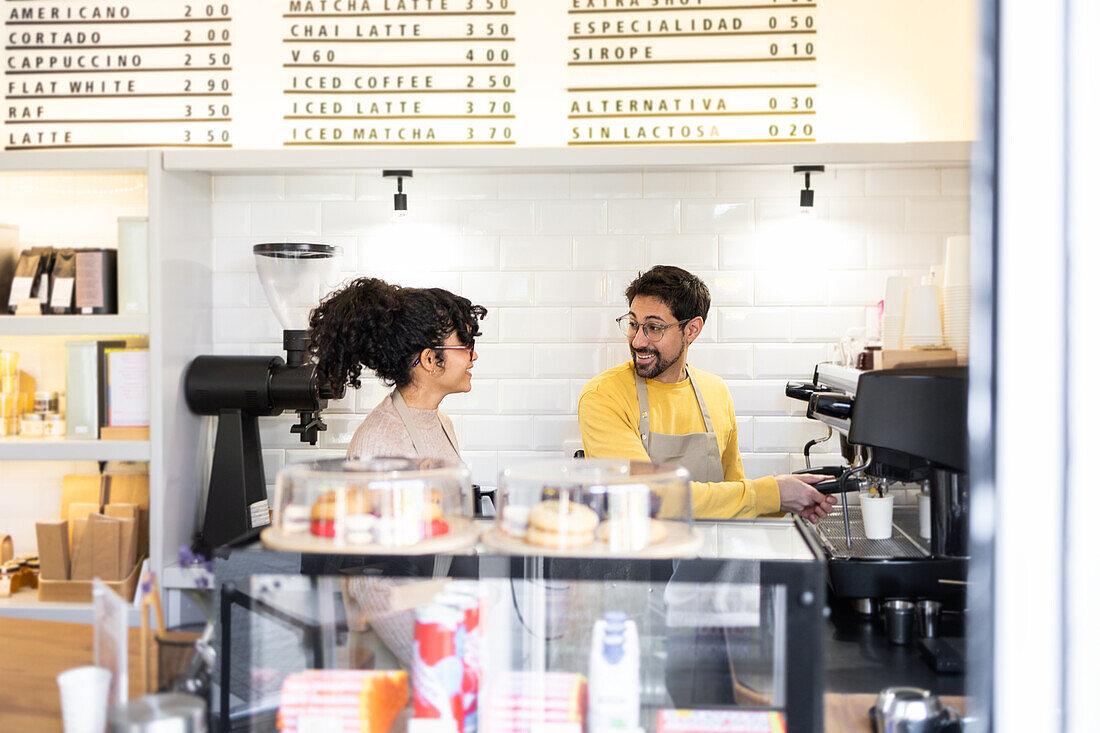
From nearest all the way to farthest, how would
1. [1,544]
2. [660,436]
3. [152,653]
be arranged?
[152,653] < [660,436] < [1,544]

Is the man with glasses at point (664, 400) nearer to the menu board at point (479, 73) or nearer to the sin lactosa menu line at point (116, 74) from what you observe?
the menu board at point (479, 73)

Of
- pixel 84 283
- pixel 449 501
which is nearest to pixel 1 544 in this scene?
pixel 84 283

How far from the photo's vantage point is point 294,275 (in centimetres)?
305

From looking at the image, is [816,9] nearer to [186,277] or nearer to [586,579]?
[186,277]

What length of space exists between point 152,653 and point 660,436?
1752 millimetres

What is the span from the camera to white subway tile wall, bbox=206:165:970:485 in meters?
3.20

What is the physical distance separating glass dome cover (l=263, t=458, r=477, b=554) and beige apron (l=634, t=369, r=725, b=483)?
1535 millimetres

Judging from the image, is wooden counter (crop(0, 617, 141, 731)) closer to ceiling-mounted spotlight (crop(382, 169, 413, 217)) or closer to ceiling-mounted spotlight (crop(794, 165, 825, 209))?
ceiling-mounted spotlight (crop(382, 169, 413, 217))

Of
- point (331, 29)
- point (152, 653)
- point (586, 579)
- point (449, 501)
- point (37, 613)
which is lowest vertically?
point (37, 613)

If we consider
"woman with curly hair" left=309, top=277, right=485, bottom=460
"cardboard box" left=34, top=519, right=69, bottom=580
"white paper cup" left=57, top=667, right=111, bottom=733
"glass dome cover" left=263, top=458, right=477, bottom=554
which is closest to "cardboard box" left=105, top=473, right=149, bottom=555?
"cardboard box" left=34, top=519, right=69, bottom=580

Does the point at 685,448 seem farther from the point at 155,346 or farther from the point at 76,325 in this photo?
the point at 76,325

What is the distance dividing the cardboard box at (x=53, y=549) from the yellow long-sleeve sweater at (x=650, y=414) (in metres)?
1.76

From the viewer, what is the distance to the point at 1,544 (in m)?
3.20

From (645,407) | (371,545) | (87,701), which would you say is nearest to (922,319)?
(645,407)
